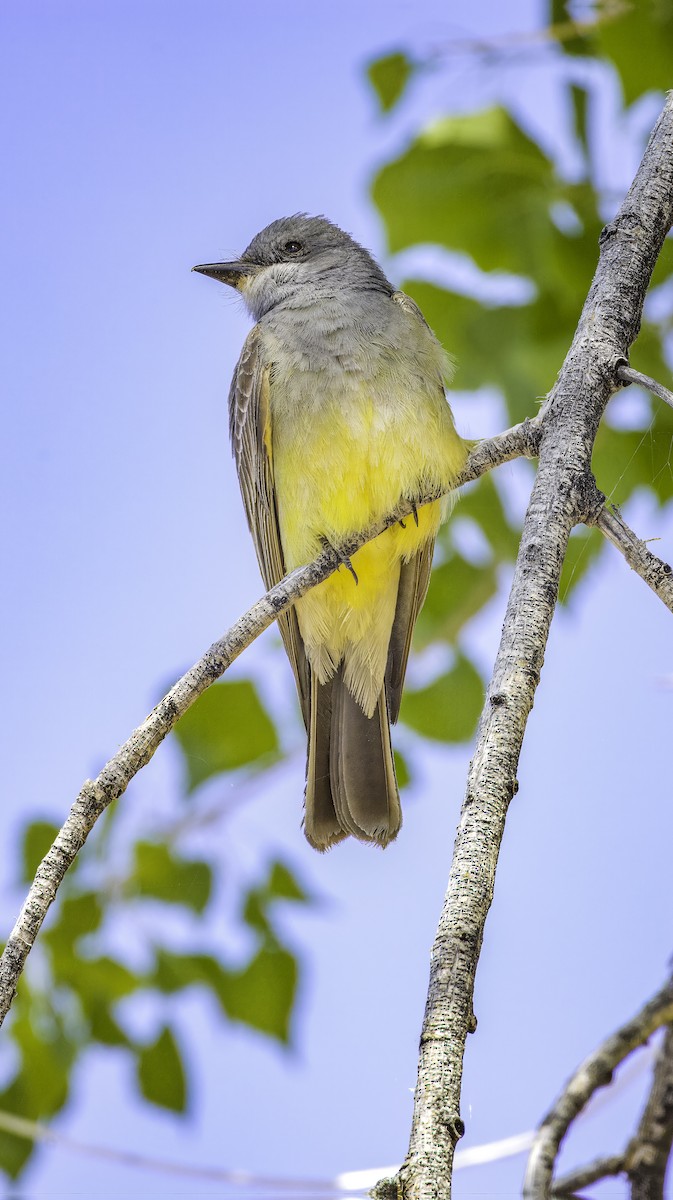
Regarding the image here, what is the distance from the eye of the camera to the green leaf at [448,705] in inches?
131

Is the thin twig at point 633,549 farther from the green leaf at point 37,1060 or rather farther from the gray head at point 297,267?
the green leaf at point 37,1060

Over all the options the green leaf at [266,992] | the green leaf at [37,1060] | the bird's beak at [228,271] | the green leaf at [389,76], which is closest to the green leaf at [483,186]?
the green leaf at [389,76]

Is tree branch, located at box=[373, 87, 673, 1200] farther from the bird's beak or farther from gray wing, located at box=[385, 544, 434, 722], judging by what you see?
the bird's beak

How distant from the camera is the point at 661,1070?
1.83 meters

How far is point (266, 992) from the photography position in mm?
3299

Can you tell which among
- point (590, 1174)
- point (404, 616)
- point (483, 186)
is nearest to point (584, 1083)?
point (590, 1174)

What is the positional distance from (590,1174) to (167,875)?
78.0 inches

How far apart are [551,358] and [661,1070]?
1.83 metres

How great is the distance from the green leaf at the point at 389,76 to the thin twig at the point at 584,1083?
242cm

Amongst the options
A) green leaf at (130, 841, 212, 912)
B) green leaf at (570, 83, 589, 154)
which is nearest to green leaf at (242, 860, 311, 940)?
green leaf at (130, 841, 212, 912)

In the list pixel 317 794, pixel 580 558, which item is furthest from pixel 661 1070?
pixel 580 558

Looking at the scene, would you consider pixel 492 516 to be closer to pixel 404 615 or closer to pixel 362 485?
pixel 404 615

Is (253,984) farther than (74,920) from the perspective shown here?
No

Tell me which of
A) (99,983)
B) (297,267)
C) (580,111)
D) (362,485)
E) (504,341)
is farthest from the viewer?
(297,267)
